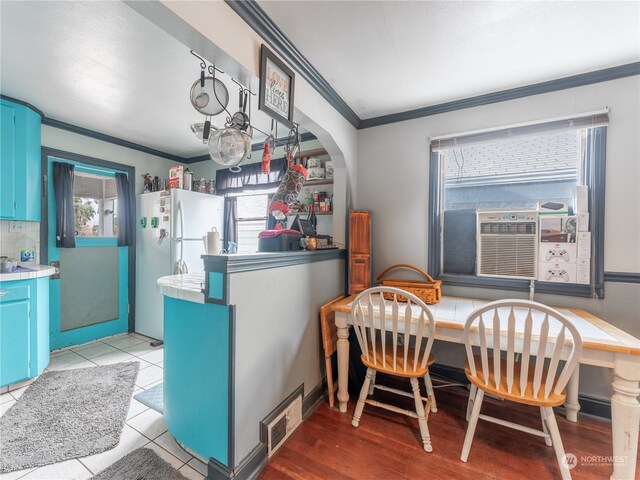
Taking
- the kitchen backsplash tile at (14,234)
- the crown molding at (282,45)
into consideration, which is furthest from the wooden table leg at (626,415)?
the kitchen backsplash tile at (14,234)

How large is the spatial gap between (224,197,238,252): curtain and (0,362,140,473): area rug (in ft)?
5.96

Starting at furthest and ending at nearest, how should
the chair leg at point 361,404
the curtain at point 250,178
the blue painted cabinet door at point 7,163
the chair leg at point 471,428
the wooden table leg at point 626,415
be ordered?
the curtain at point 250,178
the blue painted cabinet door at point 7,163
the chair leg at point 361,404
the chair leg at point 471,428
the wooden table leg at point 626,415

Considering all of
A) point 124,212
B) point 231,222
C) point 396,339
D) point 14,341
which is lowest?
point 14,341

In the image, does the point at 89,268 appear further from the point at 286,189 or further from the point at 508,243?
the point at 508,243

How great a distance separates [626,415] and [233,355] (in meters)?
1.92

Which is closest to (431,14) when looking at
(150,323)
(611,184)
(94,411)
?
(611,184)

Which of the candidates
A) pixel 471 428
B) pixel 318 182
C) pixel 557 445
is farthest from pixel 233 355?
pixel 318 182

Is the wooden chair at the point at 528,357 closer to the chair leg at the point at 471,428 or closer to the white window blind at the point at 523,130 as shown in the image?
the chair leg at the point at 471,428

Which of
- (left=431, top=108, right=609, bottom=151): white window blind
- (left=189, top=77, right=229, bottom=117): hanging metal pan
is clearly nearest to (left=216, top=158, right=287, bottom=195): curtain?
(left=189, top=77, right=229, bottom=117): hanging metal pan

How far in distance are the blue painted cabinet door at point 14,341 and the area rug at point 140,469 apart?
1.52 metres

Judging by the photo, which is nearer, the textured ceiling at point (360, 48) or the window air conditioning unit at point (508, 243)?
the textured ceiling at point (360, 48)

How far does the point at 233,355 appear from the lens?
53.9 inches

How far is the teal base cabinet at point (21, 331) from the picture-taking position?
2201 millimetres

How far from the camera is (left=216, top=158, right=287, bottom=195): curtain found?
3338 mm
